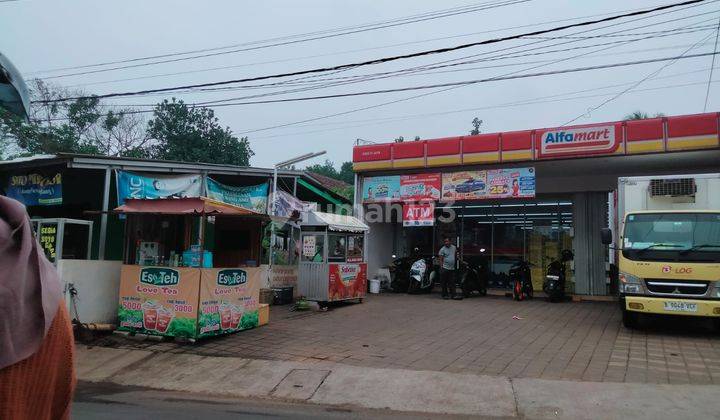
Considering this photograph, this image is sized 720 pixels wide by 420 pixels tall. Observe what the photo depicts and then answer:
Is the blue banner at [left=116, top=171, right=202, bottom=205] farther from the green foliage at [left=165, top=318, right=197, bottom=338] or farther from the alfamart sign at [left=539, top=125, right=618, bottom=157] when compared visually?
the alfamart sign at [left=539, top=125, right=618, bottom=157]

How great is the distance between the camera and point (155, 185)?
39.2ft

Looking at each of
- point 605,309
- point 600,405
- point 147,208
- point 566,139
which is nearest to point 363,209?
point 566,139

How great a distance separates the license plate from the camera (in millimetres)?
9357

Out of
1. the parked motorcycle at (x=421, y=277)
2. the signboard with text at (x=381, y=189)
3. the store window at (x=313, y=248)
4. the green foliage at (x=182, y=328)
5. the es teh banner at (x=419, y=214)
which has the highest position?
the signboard with text at (x=381, y=189)

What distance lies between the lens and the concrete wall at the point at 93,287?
31.0 feet

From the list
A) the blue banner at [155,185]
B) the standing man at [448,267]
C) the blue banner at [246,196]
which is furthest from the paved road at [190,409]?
the standing man at [448,267]

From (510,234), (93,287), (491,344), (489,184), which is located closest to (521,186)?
(489,184)

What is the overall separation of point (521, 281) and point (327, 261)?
6034 millimetres

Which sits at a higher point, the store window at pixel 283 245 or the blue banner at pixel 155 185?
the blue banner at pixel 155 185

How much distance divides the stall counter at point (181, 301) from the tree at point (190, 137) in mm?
28761

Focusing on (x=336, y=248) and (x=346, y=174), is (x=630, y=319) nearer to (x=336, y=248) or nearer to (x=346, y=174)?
(x=336, y=248)

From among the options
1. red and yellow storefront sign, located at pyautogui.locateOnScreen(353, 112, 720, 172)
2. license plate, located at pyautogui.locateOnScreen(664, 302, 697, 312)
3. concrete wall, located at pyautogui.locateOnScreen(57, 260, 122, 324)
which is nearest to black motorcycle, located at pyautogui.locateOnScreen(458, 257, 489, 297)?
red and yellow storefront sign, located at pyautogui.locateOnScreen(353, 112, 720, 172)

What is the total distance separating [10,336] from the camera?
4.28 feet

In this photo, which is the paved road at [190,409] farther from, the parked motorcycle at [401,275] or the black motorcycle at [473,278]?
the parked motorcycle at [401,275]
